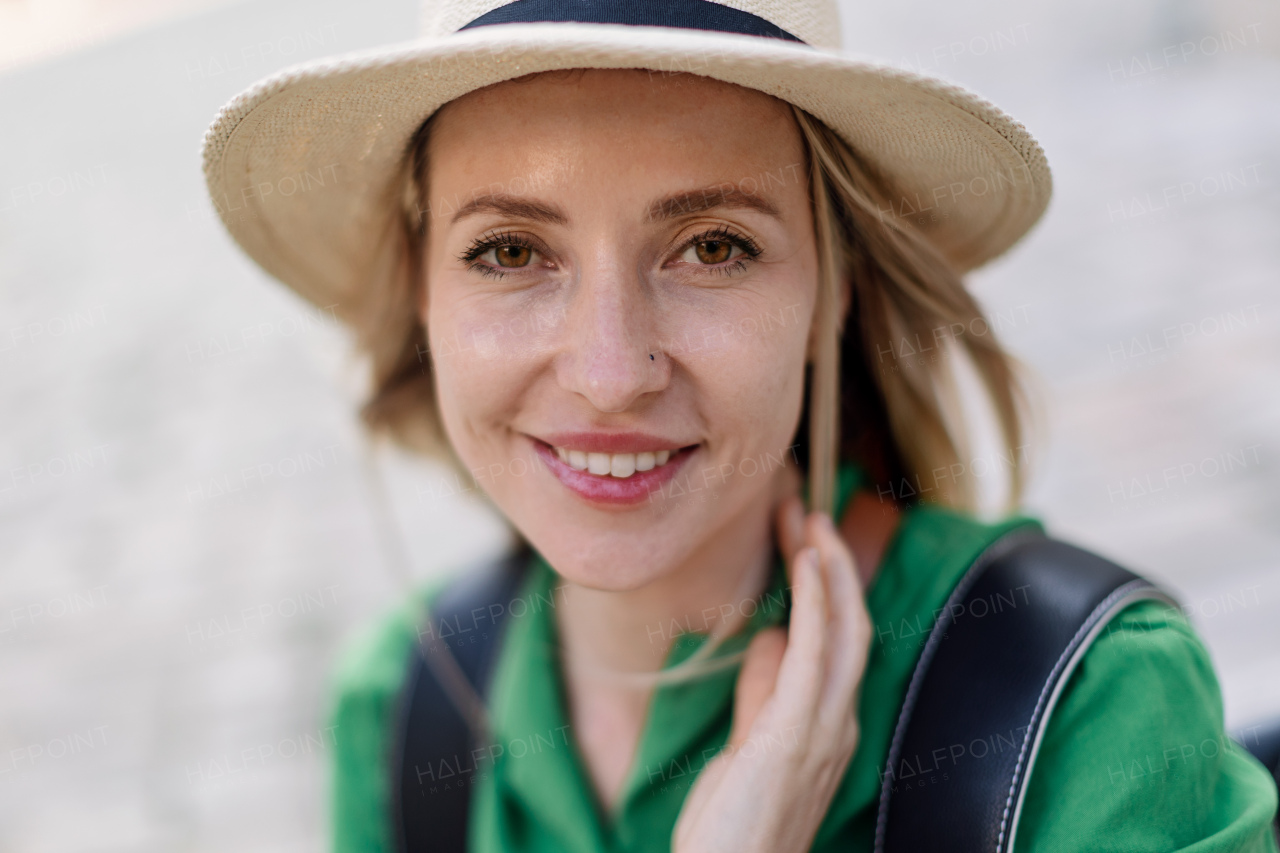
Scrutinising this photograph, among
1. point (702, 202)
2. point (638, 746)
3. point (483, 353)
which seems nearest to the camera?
point (702, 202)

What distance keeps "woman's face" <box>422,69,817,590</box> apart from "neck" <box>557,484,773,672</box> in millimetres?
226

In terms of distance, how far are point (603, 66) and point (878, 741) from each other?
1029 millimetres

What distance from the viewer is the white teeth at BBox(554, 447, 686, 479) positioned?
4.63 ft

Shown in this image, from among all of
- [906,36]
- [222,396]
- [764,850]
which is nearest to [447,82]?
[764,850]

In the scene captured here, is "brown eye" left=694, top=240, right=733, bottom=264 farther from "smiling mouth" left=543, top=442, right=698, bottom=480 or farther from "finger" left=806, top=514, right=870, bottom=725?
"finger" left=806, top=514, right=870, bottom=725

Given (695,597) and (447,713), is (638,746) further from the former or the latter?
(447,713)

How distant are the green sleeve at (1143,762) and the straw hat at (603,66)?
0.65 metres

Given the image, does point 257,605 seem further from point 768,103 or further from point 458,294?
point 768,103

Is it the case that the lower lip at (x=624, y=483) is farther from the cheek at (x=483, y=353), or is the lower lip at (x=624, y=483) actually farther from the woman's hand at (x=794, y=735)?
the woman's hand at (x=794, y=735)

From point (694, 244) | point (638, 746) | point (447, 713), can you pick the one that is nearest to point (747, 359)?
point (694, 244)

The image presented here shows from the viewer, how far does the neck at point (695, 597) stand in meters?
1.69

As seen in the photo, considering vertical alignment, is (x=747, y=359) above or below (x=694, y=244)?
below

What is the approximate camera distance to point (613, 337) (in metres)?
1.26

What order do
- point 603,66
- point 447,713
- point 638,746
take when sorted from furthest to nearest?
point 447,713, point 638,746, point 603,66
